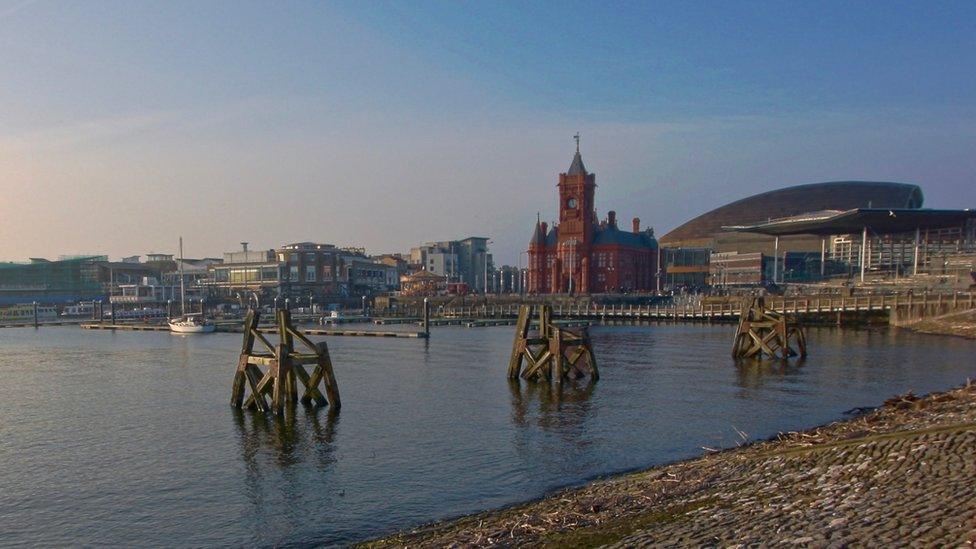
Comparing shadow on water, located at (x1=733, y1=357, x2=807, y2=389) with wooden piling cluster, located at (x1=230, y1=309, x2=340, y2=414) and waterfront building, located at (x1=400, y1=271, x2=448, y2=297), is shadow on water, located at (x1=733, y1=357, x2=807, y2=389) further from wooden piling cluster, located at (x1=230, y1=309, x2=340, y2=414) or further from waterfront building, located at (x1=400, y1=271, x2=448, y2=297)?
waterfront building, located at (x1=400, y1=271, x2=448, y2=297)

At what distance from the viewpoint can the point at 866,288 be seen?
88.7 metres

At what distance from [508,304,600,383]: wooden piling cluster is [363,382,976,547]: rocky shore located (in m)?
18.2

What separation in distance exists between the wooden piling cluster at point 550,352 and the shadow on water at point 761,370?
790 cm

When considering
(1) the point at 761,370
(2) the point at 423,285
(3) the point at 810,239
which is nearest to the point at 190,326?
(2) the point at 423,285

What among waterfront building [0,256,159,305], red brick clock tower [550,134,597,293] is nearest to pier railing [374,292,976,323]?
red brick clock tower [550,134,597,293]

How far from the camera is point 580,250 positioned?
122312mm

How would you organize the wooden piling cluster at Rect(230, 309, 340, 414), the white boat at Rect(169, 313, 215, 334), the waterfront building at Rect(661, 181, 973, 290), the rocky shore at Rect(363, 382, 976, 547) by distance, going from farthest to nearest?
1. the waterfront building at Rect(661, 181, 973, 290)
2. the white boat at Rect(169, 313, 215, 334)
3. the wooden piling cluster at Rect(230, 309, 340, 414)
4. the rocky shore at Rect(363, 382, 976, 547)

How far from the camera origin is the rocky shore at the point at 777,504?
1033cm

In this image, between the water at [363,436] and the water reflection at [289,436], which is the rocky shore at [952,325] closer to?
the water at [363,436]

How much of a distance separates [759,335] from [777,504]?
134ft

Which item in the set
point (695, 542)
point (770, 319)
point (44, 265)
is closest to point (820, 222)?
point (770, 319)

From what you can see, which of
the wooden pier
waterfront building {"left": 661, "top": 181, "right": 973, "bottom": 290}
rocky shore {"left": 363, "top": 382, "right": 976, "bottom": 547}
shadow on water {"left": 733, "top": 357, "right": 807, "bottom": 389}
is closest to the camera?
rocky shore {"left": 363, "top": 382, "right": 976, "bottom": 547}

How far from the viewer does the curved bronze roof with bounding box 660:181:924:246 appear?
481ft

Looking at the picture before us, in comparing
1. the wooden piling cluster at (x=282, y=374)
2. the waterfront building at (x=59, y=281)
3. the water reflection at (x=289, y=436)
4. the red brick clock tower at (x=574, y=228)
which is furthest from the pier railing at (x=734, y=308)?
the waterfront building at (x=59, y=281)
